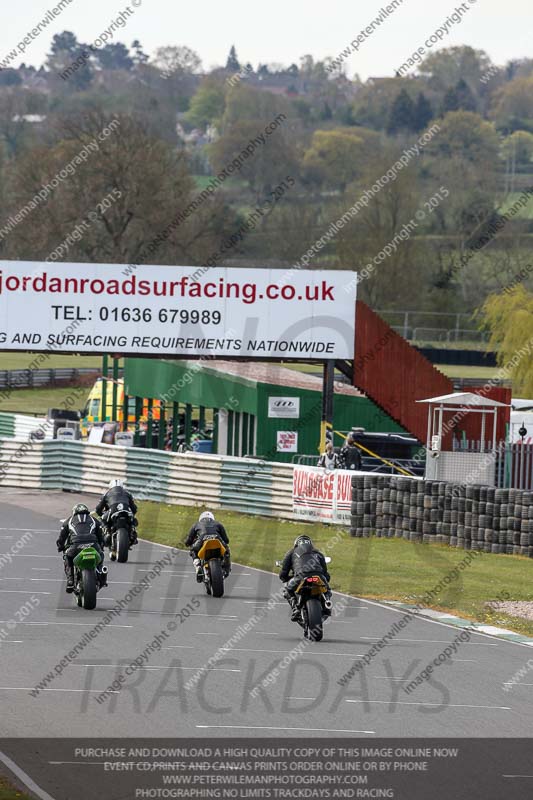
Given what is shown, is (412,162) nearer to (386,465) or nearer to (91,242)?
(91,242)

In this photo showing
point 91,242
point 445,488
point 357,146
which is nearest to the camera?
point 445,488

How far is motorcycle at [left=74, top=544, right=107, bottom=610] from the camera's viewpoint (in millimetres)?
15797

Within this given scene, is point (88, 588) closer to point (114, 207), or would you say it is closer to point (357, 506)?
point (357, 506)

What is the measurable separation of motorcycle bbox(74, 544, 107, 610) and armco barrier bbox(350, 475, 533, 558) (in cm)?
928

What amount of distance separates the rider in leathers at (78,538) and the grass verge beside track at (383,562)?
4.29 meters

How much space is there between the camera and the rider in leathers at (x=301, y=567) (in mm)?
14469

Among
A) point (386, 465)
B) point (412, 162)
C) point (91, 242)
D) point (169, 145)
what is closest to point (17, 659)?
point (386, 465)

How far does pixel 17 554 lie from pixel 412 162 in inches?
5029

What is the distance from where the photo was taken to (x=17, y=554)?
21.6 metres

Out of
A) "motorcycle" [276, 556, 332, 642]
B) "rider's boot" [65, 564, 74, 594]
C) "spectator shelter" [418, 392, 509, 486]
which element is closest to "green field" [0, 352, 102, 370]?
"spectator shelter" [418, 392, 509, 486]
